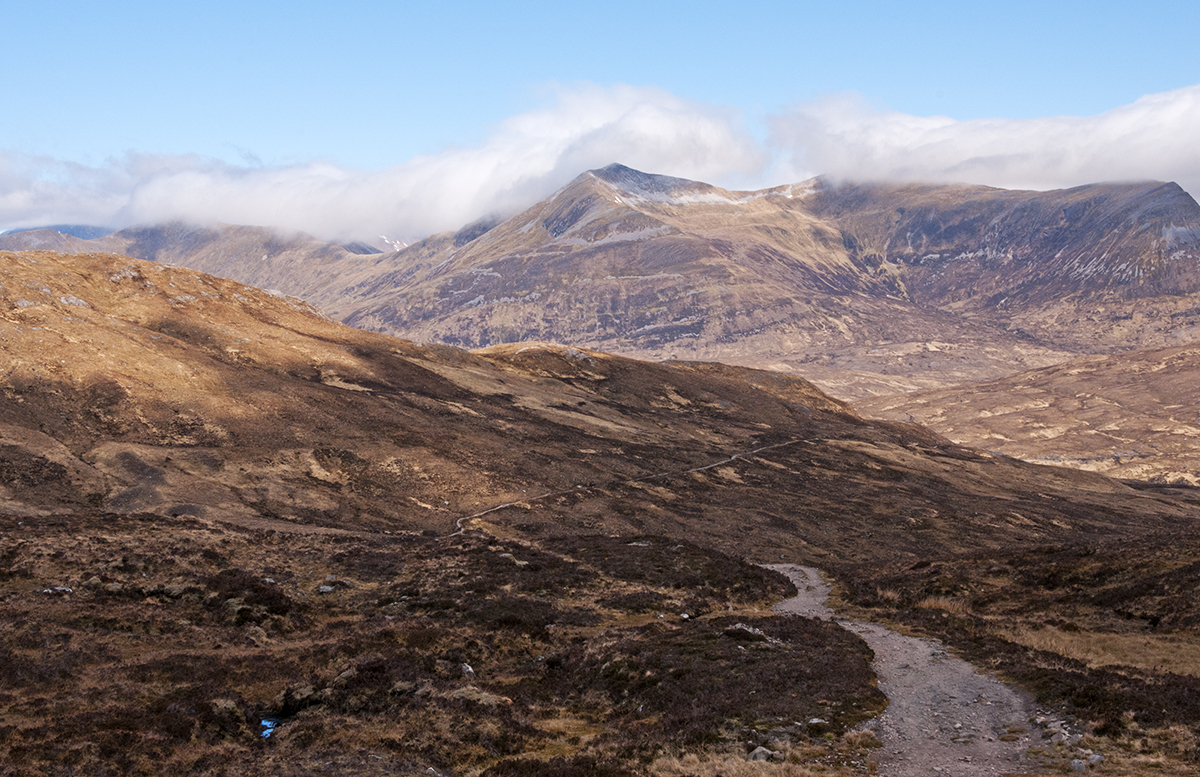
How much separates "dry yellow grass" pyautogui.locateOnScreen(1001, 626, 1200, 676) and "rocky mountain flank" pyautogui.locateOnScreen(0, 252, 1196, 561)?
2117 inches

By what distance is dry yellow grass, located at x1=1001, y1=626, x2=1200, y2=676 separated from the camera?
3216 centimetres

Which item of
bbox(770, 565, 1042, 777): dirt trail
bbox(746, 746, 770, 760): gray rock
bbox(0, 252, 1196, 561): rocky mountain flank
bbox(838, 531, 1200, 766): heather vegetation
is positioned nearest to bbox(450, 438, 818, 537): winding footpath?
bbox(0, 252, 1196, 561): rocky mountain flank

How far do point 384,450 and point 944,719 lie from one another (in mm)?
93537

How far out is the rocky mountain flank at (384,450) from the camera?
87.8 m

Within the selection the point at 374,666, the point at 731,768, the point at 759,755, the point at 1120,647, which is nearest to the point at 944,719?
the point at 759,755

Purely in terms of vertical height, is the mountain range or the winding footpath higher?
the mountain range

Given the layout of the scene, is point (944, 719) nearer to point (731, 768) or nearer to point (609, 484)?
Answer: point (731, 768)

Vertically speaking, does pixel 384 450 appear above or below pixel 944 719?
below

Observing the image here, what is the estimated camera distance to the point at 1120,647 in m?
35.4

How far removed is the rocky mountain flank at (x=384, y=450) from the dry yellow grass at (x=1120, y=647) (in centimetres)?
5377

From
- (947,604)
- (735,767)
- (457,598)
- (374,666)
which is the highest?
(735,767)

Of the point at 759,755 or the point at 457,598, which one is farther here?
the point at 457,598

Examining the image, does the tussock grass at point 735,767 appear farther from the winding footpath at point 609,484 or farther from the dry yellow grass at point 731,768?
the winding footpath at point 609,484

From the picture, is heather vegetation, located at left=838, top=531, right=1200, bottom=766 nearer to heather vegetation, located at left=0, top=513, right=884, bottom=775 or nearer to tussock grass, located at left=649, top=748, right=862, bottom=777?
heather vegetation, located at left=0, top=513, right=884, bottom=775
